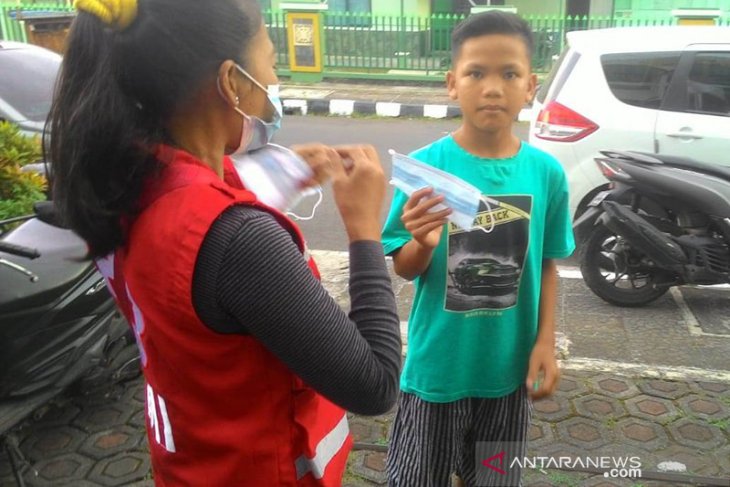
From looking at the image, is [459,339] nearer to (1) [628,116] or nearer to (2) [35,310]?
(2) [35,310]

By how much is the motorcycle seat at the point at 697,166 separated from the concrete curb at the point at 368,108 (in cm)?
696

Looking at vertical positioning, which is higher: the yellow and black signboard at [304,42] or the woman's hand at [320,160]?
the woman's hand at [320,160]

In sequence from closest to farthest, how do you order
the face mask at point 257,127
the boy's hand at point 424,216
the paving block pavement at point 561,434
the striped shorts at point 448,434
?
the face mask at point 257,127, the boy's hand at point 424,216, the striped shorts at point 448,434, the paving block pavement at point 561,434

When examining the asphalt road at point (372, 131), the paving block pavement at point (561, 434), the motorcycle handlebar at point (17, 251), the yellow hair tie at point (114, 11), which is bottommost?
the asphalt road at point (372, 131)

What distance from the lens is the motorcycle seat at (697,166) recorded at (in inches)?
154

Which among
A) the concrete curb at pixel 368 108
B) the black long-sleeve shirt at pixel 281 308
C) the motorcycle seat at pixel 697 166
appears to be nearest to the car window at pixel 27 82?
the motorcycle seat at pixel 697 166

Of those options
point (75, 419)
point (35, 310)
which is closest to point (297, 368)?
point (35, 310)

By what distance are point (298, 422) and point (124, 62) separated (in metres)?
0.62

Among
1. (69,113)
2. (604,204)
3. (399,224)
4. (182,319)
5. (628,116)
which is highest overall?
(69,113)

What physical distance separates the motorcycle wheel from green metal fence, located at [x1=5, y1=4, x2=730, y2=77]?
951 centimetres

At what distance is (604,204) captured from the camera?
4.14 metres

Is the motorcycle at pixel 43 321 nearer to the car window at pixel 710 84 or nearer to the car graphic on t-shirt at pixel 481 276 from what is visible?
the car graphic on t-shirt at pixel 481 276

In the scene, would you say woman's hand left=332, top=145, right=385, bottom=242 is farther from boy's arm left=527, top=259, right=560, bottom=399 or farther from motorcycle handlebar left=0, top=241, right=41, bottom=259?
motorcycle handlebar left=0, top=241, right=41, bottom=259

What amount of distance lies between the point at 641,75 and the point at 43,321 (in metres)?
4.22
